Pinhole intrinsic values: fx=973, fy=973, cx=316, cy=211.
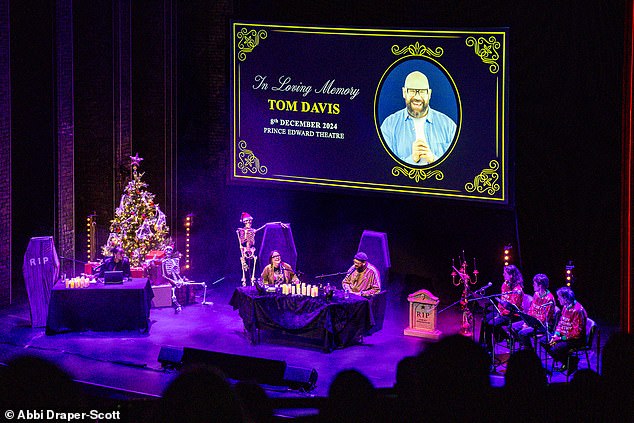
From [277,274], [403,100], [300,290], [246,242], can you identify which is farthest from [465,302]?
[246,242]

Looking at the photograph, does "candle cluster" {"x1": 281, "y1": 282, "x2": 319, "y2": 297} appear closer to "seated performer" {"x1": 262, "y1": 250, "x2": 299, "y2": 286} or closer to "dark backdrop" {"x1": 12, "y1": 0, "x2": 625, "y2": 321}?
"seated performer" {"x1": 262, "y1": 250, "x2": 299, "y2": 286}

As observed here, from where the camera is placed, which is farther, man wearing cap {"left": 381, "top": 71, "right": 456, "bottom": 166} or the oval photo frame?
man wearing cap {"left": 381, "top": 71, "right": 456, "bottom": 166}

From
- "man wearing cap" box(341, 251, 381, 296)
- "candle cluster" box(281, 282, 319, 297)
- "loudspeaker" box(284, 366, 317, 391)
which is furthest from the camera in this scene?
"man wearing cap" box(341, 251, 381, 296)

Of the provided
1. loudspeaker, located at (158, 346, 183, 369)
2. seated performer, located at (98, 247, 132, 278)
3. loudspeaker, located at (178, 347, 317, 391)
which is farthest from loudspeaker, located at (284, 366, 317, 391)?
seated performer, located at (98, 247, 132, 278)

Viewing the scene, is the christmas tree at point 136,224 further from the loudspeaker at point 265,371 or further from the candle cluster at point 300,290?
the loudspeaker at point 265,371

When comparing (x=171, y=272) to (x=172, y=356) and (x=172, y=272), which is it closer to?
(x=172, y=272)

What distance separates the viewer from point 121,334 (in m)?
11.2

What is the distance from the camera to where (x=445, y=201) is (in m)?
11.7

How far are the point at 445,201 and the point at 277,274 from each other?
2.21 meters

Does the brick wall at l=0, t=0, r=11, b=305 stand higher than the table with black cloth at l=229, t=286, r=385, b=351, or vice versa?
the brick wall at l=0, t=0, r=11, b=305

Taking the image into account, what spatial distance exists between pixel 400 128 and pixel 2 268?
531cm

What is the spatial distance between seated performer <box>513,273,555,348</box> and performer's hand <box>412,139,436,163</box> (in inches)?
102

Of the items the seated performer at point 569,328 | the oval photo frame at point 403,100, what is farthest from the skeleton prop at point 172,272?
the seated performer at point 569,328

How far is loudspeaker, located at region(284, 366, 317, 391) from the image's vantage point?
9.07m
